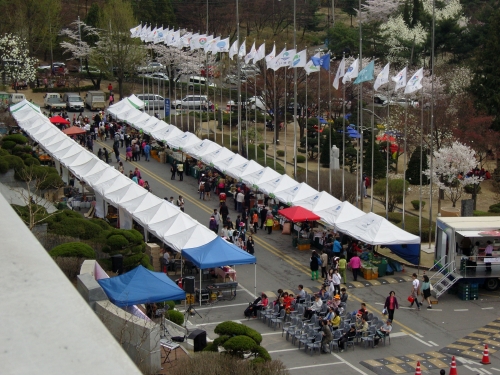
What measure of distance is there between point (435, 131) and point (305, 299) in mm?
22633

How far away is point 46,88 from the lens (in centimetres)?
7269

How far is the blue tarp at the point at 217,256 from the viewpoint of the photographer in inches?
999

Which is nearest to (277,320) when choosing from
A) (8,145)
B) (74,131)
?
(8,145)

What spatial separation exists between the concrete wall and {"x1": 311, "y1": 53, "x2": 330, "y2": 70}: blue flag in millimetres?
22734

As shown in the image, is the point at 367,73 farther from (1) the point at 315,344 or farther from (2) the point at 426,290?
(1) the point at 315,344

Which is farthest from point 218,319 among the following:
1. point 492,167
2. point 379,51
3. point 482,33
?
point 379,51

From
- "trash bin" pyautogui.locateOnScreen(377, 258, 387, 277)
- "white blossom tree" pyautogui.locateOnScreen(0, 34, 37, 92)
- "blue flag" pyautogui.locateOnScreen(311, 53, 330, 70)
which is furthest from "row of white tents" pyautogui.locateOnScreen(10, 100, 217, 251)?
"white blossom tree" pyautogui.locateOnScreen(0, 34, 37, 92)

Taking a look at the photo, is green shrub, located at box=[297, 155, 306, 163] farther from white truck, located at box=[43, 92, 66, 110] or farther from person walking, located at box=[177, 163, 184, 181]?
white truck, located at box=[43, 92, 66, 110]

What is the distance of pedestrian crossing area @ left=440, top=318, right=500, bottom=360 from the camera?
22008 mm

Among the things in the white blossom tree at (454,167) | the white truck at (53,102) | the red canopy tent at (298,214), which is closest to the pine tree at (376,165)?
the white blossom tree at (454,167)

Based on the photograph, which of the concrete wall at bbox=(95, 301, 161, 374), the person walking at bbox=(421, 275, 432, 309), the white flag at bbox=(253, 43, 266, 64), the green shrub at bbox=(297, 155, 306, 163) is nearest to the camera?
the concrete wall at bbox=(95, 301, 161, 374)

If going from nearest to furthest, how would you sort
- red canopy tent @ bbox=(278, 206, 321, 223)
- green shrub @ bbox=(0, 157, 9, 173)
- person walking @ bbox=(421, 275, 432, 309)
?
person walking @ bbox=(421, 275, 432, 309) → red canopy tent @ bbox=(278, 206, 321, 223) → green shrub @ bbox=(0, 157, 9, 173)

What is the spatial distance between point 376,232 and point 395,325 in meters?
5.14

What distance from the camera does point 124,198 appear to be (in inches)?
1294
